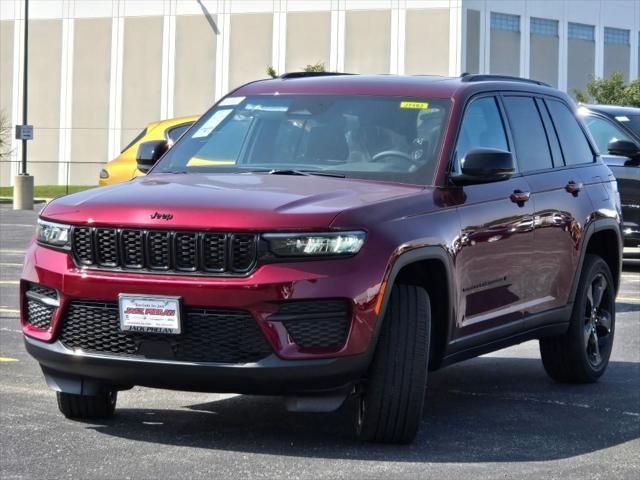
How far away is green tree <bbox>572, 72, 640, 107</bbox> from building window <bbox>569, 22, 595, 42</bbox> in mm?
5752

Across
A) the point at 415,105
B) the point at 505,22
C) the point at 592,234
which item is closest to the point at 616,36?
the point at 505,22

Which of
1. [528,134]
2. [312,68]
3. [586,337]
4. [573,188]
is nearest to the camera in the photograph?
[528,134]

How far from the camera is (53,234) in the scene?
21.8 ft

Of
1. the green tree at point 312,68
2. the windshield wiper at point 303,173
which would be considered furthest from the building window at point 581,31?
the windshield wiper at point 303,173

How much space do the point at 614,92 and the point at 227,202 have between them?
50.3m

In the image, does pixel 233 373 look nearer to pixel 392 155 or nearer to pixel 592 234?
pixel 392 155

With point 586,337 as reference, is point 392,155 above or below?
above

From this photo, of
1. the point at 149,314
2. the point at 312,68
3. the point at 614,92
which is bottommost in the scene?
the point at 149,314

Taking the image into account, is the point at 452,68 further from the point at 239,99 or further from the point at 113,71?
the point at 239,99

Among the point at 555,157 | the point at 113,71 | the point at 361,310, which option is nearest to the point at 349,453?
the point at 361,310

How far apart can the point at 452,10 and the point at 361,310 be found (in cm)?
5217

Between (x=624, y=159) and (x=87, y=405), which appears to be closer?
(x=87, y=405)

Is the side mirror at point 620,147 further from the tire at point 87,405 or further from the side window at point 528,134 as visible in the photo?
the tire at point 87,405

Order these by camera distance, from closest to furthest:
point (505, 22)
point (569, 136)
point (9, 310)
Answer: point (569, 136)
point (9, 310)
point (505, 22)
